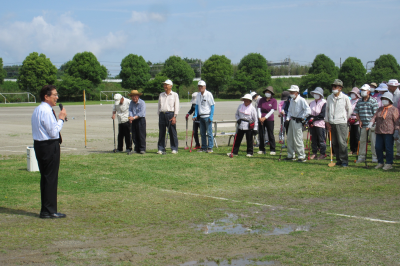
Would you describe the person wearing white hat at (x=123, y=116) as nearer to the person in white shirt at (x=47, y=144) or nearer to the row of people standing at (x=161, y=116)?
the row of people standing at (x=161, y=116)

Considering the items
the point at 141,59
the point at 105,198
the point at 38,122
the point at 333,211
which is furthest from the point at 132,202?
the point at 141,59

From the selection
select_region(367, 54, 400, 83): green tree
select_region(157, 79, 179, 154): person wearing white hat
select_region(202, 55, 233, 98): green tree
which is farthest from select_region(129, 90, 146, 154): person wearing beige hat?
select_region(202, 55, 233, 98): green tree

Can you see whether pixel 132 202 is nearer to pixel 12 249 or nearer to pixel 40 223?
pixel 40 223

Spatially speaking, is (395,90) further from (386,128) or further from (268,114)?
(268,114)

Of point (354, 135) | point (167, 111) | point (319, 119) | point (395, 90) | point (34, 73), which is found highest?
point (34, 73)

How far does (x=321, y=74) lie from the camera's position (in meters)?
83.2

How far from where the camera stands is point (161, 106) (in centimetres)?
1323

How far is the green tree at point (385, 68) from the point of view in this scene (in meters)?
75.5

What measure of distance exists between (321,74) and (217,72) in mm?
21802

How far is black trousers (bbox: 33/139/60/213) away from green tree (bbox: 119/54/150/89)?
78.2 metres

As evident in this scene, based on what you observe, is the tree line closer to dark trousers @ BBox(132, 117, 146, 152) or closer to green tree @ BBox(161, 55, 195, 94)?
green tree @ BBox(161, 55, 195, 94)

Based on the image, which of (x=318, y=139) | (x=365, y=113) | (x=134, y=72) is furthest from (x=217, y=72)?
(x=365, y=113)

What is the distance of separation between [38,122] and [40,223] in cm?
154

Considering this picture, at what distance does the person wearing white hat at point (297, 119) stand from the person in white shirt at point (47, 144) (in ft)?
23.8
